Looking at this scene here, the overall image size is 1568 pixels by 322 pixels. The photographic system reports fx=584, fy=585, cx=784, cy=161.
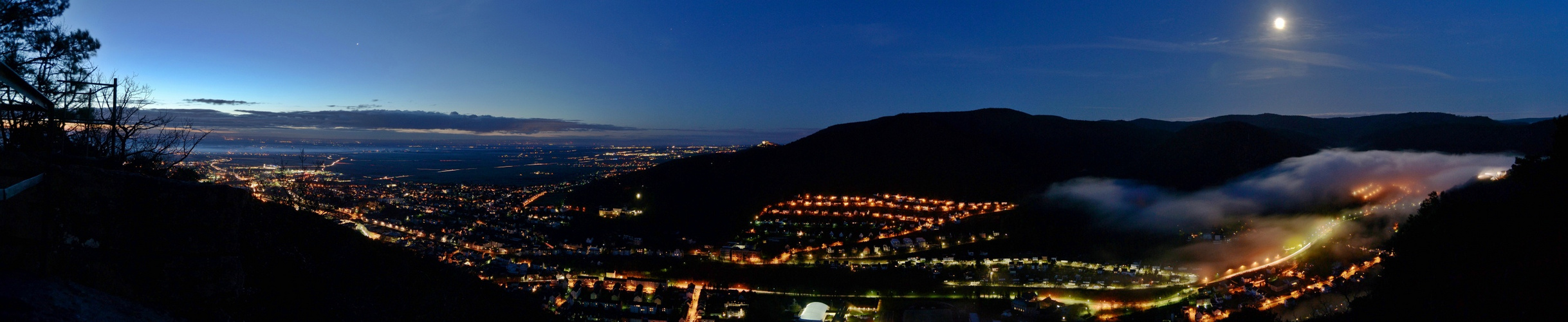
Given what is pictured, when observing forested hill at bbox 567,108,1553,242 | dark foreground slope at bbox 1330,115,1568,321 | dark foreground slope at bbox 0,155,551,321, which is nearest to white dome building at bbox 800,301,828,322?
dark foreground slope at bbox 1330,115,1568,321

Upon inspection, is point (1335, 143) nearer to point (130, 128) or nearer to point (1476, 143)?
point (1476, 143)

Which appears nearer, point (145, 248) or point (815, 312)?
point (145, 248)

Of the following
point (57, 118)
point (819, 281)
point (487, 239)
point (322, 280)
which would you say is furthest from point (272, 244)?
point (487, 239)

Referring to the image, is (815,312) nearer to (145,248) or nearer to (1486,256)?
(1486,256)

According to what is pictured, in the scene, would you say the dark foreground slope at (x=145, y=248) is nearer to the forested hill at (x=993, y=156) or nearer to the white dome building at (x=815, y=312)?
the white dome building at (x=815, y=312)

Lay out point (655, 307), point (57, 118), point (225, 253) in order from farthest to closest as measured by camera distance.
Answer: point (655, 307), point (57, 118), point (225, 253)

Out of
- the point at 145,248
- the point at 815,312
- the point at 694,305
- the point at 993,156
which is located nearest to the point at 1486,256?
the point at 815,312
